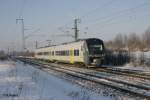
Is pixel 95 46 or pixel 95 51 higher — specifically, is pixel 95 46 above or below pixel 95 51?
above

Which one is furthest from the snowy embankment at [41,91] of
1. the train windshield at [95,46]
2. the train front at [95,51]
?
the train windshield at [95,46]

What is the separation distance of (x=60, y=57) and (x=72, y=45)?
855 cm

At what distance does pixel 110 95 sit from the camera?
13.2 metres

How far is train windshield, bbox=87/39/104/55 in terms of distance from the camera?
32.3 metres

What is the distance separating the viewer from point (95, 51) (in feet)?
107

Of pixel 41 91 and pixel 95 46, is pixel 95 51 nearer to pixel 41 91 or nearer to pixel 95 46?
pixel 95 46

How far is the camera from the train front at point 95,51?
32041mm

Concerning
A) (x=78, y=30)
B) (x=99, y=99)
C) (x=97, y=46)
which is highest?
(x=78, y=30)

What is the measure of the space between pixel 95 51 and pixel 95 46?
1.80 feet

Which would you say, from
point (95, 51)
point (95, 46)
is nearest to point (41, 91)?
point (95, 51)

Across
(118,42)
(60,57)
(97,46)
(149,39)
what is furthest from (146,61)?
(118,42)

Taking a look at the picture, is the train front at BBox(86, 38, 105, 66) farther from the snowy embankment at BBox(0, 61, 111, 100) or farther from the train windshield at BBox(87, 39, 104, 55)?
the snowy embankment at BBox(0, 61, 111, 100)

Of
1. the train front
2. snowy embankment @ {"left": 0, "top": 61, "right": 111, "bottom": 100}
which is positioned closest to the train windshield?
the train front

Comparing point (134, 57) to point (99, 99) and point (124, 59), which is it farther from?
point (99, 99)
